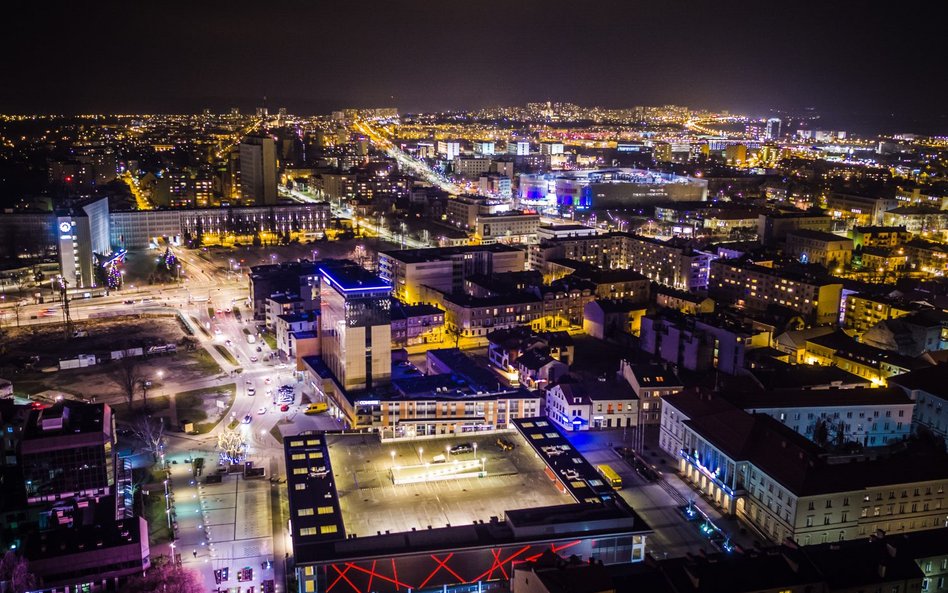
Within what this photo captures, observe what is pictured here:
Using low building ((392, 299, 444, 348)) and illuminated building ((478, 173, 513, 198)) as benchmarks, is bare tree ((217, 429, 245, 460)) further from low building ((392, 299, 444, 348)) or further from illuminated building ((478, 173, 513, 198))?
illuminated building ((478, 173, 513, 198))

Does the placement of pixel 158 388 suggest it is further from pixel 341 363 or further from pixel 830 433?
pixel 830 433

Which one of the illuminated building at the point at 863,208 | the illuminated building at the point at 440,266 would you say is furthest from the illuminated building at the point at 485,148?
the illuminated building at the point at 440,266

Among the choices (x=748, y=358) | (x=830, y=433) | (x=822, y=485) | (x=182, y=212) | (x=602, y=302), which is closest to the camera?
(x=822, y=485)

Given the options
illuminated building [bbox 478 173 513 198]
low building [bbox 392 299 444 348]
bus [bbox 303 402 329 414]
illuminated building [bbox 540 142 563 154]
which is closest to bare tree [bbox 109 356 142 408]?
bus [bbox 303 402 329 414]

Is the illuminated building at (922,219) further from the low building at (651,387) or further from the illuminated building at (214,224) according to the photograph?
the illuminated building at (214,224)

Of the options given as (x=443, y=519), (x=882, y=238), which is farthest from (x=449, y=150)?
(x=443, y=519)

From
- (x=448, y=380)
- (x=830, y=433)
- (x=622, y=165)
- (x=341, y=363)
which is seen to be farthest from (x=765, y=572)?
(x=622, y=165)
